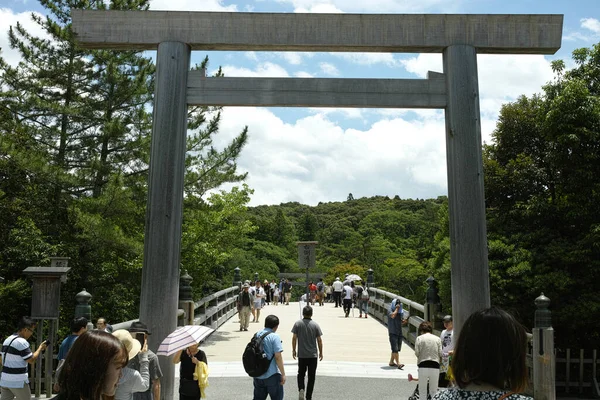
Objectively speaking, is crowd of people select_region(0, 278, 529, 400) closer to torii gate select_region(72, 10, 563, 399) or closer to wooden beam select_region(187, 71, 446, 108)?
torii gate select_region(72, 10, 563, 399)

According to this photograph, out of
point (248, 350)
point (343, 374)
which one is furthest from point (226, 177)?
point (248, 350)

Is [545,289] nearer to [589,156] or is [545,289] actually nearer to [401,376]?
[589,156]

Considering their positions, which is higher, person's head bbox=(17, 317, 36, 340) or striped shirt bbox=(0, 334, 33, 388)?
person's head bbox=(17, 317, 36, 340)

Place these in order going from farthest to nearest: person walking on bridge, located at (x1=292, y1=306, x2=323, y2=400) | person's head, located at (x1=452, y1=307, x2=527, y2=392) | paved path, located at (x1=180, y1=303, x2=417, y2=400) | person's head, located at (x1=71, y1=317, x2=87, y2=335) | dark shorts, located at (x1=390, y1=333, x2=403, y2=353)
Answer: dark shorts, located at (x1=390, y1=333, x2=403, y2=353) → paved path, located at (x1=180, y1=303, x2=417, y2=400) → person walking on bridge, located at (x1=292, y1=306, x2=323, y2=400) → person's head, located at (x1=71, y1=317, x2=87, y2=335) → person's head, located at (x1=452, y1=307, x2=527, y2=392)

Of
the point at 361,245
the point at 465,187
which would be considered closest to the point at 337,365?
the point at 465,187

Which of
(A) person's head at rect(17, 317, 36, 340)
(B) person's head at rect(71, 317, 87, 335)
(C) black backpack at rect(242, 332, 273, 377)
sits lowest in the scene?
(C) black backpack at rect(242, 332, 273, 377)

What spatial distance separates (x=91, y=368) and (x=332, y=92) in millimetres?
5620

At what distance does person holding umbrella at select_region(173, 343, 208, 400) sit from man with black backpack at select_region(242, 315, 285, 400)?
2.36ft

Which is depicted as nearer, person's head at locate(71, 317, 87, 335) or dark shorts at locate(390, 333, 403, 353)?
person's head at locate(71, 317, 87, 335)

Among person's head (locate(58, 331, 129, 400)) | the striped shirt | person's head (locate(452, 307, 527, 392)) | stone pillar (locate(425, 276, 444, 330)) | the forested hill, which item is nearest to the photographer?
person's head (locate(452, 307, 527, 392))

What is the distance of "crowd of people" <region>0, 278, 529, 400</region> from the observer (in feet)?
6.63

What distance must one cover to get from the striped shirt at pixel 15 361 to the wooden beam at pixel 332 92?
3.85m

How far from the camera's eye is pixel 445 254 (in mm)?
16938

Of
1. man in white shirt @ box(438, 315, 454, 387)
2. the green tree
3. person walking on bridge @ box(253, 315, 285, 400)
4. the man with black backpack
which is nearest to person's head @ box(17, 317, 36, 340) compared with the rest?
Result: the man with black backpack
